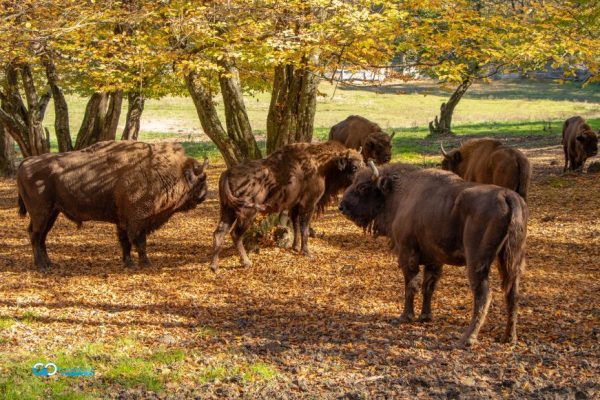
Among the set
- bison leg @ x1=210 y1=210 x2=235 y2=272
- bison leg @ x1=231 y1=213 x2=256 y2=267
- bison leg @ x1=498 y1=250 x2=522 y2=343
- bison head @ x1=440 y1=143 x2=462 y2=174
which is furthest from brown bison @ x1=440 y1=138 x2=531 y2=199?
bison leg @ x1=498 y1=250 x2=522 y2=343

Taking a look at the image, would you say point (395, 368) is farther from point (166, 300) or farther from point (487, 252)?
point (166, 300)

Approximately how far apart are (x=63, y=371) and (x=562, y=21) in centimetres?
1242

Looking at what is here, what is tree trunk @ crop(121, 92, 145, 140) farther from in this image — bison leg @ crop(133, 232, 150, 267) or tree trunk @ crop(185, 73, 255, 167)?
bison leg @ crop(133, 232, 150, 267)

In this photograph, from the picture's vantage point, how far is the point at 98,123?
Answer: 18891mm

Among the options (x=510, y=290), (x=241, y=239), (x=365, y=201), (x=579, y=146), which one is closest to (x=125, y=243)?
(x=241, y=239)

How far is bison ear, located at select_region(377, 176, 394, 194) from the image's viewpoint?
9.04m

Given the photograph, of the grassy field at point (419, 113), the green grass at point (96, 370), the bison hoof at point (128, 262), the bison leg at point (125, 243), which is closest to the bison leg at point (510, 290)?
the green grass at point (96, 370)

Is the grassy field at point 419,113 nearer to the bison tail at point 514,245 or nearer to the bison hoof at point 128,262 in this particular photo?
the bison hoof at point 128,262

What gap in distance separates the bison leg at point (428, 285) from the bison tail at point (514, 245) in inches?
49.3

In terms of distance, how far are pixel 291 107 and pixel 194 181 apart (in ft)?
6.88

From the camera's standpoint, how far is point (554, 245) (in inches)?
492

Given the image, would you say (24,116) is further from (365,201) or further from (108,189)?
(365,201)

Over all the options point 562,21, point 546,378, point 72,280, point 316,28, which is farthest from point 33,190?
point 562,21

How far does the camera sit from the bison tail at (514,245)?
720cm
